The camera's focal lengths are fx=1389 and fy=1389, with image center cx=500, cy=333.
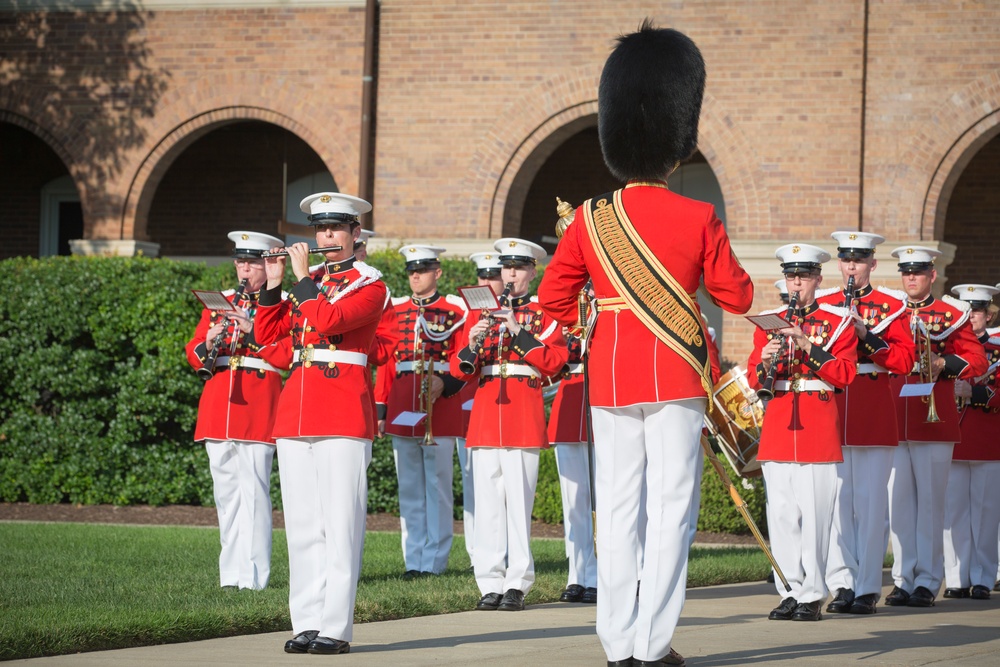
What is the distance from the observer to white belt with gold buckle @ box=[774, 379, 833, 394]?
810 cm

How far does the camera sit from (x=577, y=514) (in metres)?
8.86

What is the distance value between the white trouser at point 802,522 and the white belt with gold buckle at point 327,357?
285cm

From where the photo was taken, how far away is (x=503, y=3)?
53.8 ft

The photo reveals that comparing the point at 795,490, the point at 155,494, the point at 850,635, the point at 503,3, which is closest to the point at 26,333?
the point at 155,494

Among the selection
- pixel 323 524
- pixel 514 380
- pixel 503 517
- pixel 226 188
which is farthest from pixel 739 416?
pixel 226 188

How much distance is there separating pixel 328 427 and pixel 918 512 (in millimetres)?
4658

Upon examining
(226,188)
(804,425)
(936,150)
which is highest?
(936,150)

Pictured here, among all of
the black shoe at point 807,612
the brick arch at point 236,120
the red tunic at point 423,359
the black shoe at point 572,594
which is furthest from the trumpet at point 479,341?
the brick arch at point 236,120

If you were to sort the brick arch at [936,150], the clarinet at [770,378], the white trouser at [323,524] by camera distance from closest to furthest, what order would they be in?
the white trouser at [323,524] → the clarinet at [770,378] → the brick arch at [936,150]

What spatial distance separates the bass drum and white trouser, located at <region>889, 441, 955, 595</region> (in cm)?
97

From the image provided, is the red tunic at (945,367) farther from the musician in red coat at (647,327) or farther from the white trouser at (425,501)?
the musician in red coat at (647,327)

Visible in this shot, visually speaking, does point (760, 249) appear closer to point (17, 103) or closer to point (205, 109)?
point (205, 109)

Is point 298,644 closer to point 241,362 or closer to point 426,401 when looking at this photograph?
point 241,362

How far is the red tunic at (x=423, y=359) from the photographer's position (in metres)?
9.98
